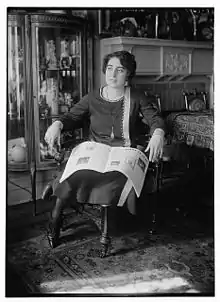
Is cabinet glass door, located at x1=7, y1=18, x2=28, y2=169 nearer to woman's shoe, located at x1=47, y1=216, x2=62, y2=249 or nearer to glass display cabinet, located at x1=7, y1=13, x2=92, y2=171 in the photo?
glass display cabinet, located at x1=7, y1=13, x2=92, y2=171

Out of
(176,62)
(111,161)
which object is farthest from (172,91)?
(111,161)

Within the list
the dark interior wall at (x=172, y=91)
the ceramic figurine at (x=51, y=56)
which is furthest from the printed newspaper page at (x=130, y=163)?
the ceramic figurine at (x=51, y=56)

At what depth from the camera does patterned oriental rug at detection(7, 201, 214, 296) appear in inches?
70.8

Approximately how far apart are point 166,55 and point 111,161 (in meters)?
0.73

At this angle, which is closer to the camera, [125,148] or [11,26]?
[125,148]

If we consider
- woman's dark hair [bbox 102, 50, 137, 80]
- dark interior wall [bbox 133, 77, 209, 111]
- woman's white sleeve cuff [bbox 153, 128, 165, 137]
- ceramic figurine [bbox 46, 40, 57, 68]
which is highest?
ceramic figurine [bbox 46, 40, 57, 68]

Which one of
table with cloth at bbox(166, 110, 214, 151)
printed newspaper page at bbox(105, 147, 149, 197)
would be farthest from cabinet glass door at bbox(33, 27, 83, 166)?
table with cloth at bbox(166, 110, 214, 151)

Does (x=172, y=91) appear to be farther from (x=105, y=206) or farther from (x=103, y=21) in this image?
(x=105, y=206)

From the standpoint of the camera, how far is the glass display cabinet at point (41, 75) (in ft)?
7.03

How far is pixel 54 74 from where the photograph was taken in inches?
90.4
